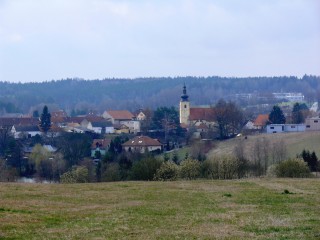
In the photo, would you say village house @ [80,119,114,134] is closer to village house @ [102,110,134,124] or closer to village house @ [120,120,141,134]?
village house @ [120,120,141,134]

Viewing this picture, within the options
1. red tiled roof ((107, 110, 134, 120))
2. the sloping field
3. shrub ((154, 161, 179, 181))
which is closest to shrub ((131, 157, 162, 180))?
shrub ((154, 161, 179, 181))

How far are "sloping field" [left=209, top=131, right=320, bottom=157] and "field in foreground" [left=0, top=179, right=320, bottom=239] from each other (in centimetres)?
5387

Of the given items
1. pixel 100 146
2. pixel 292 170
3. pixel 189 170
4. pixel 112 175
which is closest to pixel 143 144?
pixel 100 146

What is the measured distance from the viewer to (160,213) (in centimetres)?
2261

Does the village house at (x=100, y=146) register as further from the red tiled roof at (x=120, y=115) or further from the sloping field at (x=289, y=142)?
the red tiled roof at (x=120, y=115)

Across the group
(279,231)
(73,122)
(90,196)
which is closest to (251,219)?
(279,231)

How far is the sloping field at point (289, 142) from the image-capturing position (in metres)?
88.3

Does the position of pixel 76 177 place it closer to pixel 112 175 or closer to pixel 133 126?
pixel 112 175

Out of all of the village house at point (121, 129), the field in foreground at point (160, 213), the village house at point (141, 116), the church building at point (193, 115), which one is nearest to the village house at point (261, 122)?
the church building at point (193, 115)

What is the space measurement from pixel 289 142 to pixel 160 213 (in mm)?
74130

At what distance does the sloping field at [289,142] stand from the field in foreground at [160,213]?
53866mm

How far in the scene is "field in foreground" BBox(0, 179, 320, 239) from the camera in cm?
1780

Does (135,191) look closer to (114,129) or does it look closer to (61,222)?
(61,222)

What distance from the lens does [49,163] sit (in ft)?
263
